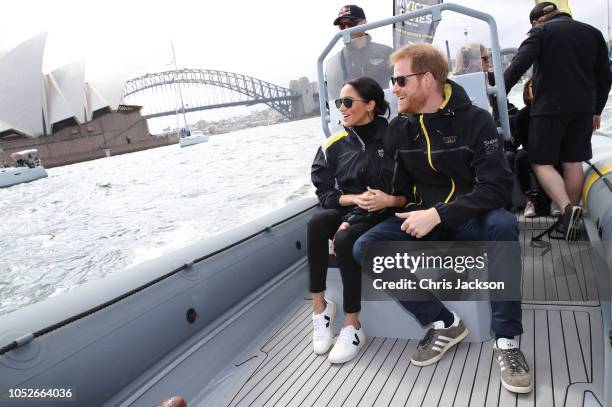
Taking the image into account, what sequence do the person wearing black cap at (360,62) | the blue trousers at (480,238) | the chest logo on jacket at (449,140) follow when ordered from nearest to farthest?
the blue trousers at (480,238) → the chest logo on jacket at (449,140) → the person wearing black cap at (360,62)

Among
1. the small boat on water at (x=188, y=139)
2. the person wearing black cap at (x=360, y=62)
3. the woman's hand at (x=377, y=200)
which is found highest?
the small boat on water at (x=188, y=139)

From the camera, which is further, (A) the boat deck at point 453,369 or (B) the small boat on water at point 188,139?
(B) the small boat on water at point 188,139

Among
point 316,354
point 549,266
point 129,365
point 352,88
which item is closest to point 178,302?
point 129,365

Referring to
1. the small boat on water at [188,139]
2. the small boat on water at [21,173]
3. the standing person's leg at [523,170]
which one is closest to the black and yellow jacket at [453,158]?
the standing person's leg at [523,170]

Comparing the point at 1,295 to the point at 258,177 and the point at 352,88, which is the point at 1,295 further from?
the point at 258,177

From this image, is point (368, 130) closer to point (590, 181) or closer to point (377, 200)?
point (377, 200)

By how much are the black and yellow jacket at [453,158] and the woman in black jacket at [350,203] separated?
0.13 meters

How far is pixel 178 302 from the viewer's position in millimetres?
1864

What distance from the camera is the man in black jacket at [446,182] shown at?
1.46 meters

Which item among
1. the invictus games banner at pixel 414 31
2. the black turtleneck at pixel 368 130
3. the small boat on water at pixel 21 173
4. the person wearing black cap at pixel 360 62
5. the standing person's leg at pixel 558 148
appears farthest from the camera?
the small boat on water at pixel 21 173

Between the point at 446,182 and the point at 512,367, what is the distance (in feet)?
2.23

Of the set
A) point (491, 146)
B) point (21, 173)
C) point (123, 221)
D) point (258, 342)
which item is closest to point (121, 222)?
point (123, 221)

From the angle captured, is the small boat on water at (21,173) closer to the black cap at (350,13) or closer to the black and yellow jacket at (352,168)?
the black cap at (350,13)

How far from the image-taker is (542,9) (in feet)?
7.41
